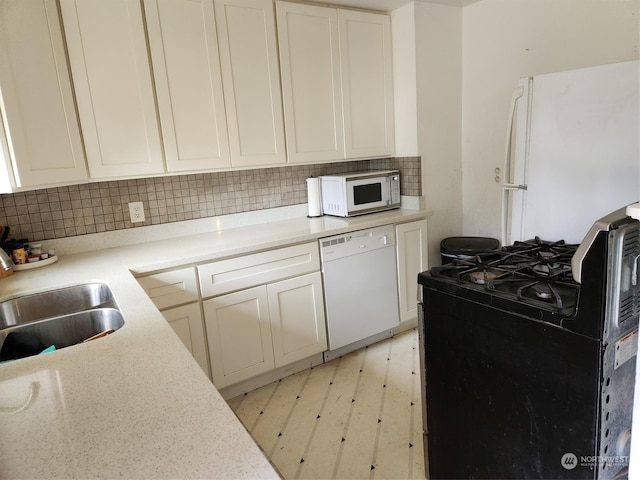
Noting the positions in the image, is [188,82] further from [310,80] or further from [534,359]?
[534,359]

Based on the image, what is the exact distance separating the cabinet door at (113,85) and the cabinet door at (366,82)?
1284 mm

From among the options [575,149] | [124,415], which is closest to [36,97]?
[124,415]

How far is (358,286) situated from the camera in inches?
108

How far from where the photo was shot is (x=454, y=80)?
313 cm

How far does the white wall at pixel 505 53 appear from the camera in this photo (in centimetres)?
235

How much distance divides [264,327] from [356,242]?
0.78 metres

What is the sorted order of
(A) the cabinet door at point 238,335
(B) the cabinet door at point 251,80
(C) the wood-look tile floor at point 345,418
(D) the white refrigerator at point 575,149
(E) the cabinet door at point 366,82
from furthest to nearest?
1. (E) the cabinet door at point 366,82
2. (B) the cabinet door at point 251,80
3. (A) the cabinet door at point 238,335
4. (C) the wood-look tile floor at point 345,418
5. (D) the white refrigerator at point 575,149

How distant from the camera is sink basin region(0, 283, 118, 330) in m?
1.68

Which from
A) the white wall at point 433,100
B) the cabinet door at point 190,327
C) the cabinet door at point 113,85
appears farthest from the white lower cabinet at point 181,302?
the white wall at point 433,100

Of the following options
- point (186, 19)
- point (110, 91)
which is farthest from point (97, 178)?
point (186, 19)

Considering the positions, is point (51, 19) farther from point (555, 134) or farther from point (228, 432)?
point (555, 134)

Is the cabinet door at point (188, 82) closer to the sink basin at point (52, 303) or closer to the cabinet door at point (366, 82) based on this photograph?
the sink basin at point (52, 303)

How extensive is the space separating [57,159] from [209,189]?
91cm

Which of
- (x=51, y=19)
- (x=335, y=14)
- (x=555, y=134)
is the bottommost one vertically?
(x=555, y=134)
